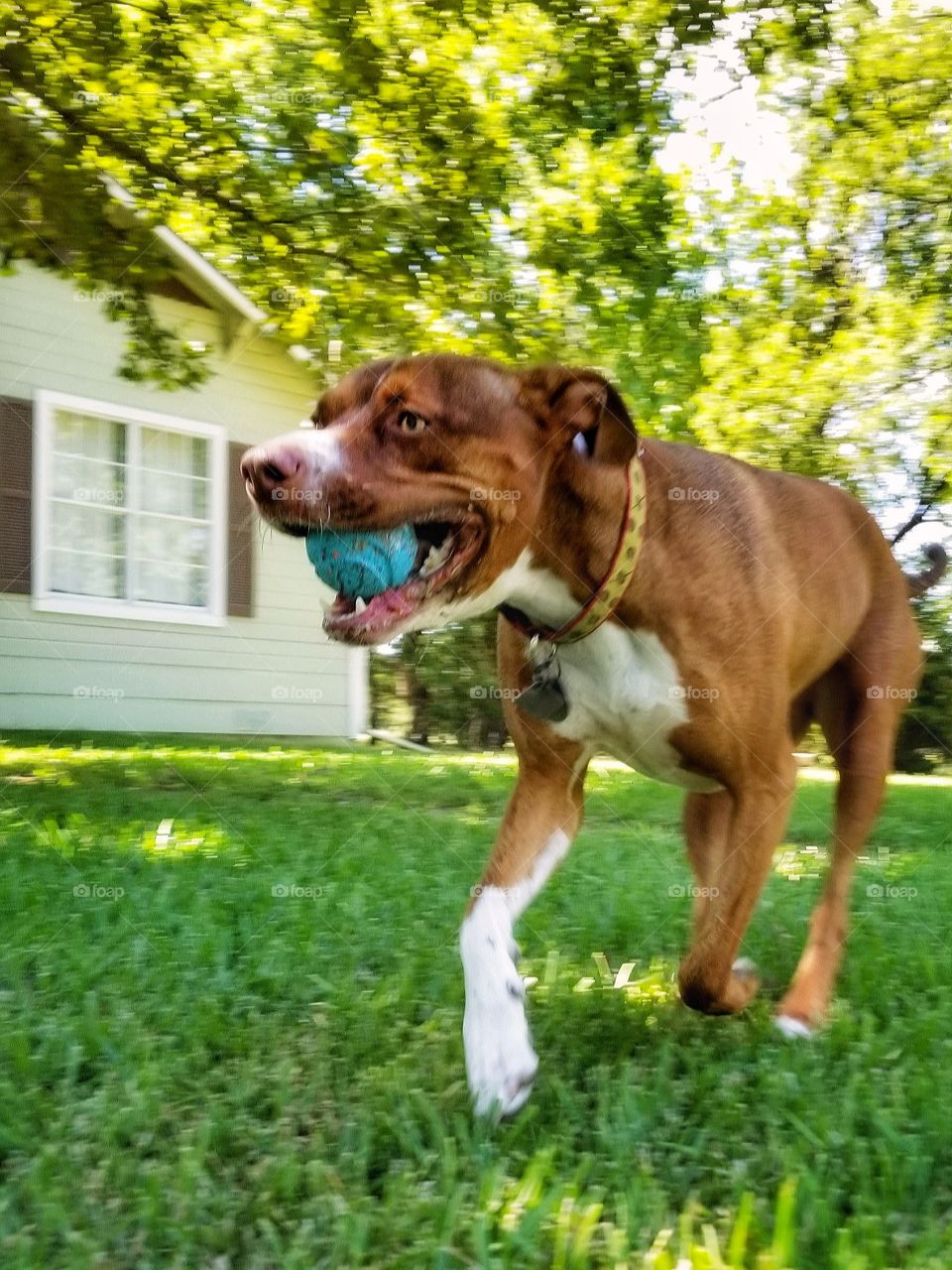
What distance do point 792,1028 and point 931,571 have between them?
7.26 feet

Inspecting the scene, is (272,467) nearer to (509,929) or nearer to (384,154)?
(509,929)

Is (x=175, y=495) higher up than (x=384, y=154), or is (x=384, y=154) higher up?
(x=384, y=154)

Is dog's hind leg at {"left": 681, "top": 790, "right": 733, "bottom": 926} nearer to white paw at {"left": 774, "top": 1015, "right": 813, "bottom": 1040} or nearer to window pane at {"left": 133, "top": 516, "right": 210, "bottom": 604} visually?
white paw at {"left": 774, "top": 1015, "right": 813, "bottom": 1040}

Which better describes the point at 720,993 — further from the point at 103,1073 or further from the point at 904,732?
the point at 904,732

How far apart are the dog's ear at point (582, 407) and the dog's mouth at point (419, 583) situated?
1.17ft

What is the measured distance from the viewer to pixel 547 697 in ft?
10.7

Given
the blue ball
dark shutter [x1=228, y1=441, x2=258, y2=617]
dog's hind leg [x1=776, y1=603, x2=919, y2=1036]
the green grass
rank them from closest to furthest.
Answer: the green grass < the blue ball < dog's hind leg [x1=776, y1=603, x2=919, y2=1036] < dark shutter [x1=228, y1=441, x2=258, y2=617]

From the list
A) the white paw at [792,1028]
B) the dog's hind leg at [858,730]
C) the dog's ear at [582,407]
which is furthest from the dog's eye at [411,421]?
the dog's hind leg at [858,730]

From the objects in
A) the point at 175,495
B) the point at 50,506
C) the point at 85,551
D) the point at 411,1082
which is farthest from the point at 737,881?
the point at 175,495

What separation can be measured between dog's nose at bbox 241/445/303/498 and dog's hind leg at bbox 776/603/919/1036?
2.09 meters

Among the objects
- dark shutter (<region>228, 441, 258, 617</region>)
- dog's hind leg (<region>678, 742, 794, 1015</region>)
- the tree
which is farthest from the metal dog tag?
dark shutter (<region>228, 441, 258, 617</region>)

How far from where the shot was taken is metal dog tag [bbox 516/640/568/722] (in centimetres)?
326

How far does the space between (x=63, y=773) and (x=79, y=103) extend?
4080mm

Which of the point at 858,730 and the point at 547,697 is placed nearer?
the point at 547,697
